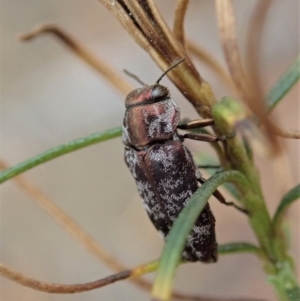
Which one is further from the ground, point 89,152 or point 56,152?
point 56,152

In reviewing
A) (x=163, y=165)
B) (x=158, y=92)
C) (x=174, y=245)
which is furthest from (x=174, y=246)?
(x=158, y=92)

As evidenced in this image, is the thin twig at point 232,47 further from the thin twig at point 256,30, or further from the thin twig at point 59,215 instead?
the thin twig at point 59,215

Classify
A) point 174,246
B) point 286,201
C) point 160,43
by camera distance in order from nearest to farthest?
1. point 174,246
2. point 160,43
3. point 286,201

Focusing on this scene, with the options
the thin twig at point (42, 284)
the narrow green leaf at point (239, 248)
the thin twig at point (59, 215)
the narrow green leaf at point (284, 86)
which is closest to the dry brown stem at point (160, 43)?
the narrow green leaf at point (284, 86)

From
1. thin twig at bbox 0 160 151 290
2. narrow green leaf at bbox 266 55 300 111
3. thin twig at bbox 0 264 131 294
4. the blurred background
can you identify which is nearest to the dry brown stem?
narrow green leaf at bbox 266 55 300 111

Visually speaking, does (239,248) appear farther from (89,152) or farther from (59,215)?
(89,152)
